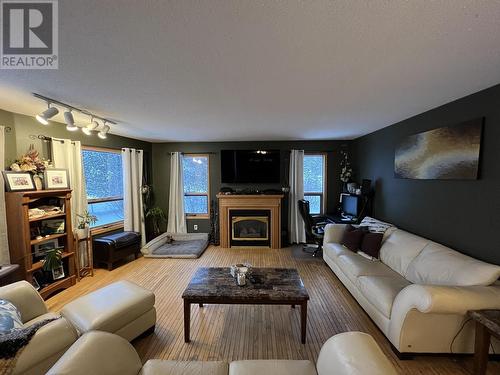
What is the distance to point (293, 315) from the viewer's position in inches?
96.1

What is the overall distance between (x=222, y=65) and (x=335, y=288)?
307 centimetres

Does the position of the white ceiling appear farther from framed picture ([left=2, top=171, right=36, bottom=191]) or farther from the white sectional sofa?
the white sectional sofa

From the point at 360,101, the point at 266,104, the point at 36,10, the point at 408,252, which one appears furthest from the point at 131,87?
the point at 408,252

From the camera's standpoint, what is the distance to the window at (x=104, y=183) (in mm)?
3920

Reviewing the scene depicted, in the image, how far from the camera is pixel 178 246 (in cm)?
466

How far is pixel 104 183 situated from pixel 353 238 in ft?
15.2

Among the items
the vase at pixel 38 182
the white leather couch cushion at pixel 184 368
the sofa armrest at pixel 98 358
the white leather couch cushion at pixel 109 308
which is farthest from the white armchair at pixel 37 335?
the vase at pixel 38 182

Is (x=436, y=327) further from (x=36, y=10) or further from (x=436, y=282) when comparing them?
(x=36, y=10)

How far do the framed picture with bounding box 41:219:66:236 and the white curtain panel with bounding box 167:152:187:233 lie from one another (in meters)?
2.29

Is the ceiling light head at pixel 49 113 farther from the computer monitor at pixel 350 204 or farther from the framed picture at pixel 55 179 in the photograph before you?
the computer monitor at pixel 350 204

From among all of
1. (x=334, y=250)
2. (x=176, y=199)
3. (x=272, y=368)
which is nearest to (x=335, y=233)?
(x=334, y=250)

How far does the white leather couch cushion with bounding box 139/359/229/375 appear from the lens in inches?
51.8

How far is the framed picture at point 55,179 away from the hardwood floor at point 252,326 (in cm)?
145

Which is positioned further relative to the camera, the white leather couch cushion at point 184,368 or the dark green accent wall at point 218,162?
the dark green accent wall at point 218,162
